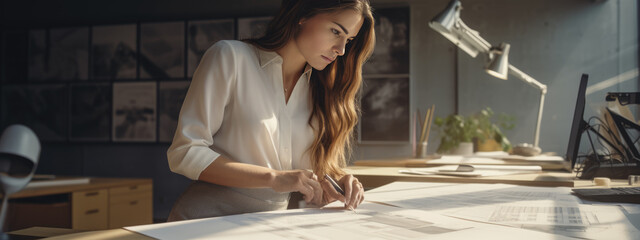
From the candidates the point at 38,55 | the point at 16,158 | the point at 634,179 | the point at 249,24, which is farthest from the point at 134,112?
the point at 16,158

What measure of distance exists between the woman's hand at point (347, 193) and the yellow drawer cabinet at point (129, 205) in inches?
105

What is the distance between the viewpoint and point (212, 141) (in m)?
1.23

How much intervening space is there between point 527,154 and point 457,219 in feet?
5.69

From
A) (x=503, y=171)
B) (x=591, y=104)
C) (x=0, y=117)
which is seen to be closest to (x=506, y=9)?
(x=591, y=104)

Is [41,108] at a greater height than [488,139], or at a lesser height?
greater

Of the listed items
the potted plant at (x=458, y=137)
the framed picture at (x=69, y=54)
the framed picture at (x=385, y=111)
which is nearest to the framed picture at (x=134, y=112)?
the framed picture at (x=69, y=54)

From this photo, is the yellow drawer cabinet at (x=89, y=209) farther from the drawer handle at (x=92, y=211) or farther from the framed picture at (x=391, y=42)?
the framed picture at (x=391, y=42)

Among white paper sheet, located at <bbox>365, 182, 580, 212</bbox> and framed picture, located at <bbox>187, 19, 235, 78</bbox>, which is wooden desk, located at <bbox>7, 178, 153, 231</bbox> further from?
white paper sheet, located at <bbox>365, 182, 580, 212</bbox>

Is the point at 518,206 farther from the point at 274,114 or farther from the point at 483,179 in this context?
the point at 274,114

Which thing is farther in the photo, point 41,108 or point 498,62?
point 41,108

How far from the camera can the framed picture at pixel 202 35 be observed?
493 cm

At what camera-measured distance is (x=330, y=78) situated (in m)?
1.60

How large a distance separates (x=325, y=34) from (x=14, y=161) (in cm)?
106

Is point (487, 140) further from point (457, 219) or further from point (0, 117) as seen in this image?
point (0, 117)
